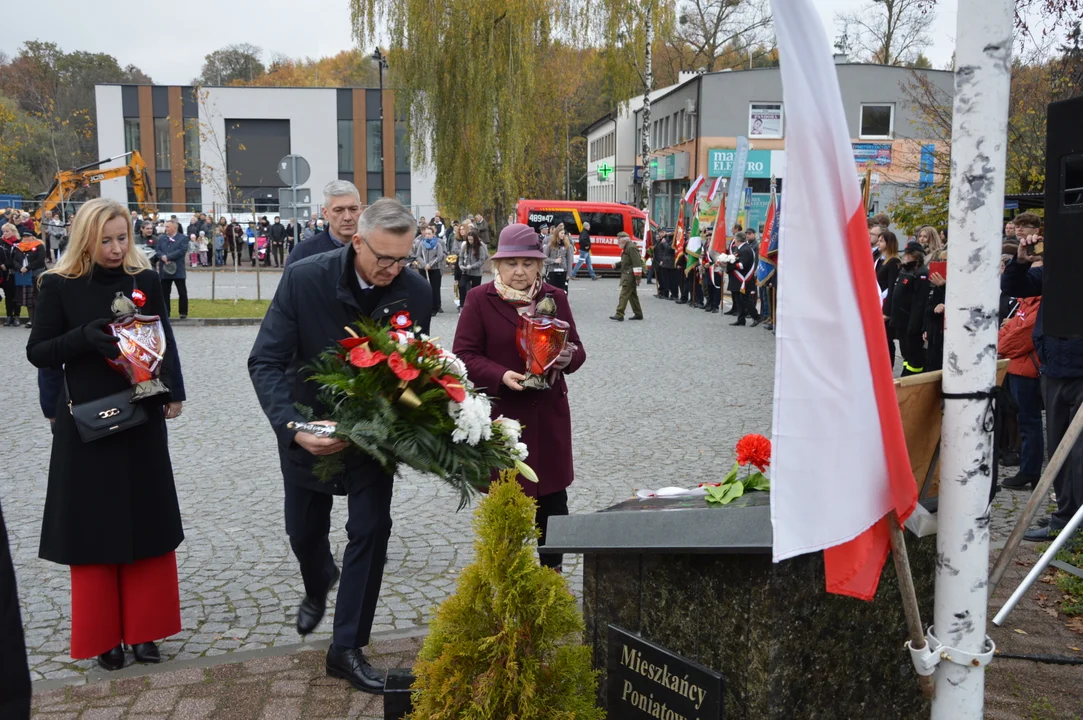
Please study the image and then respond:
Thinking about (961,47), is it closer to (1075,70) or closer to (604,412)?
(1075,70)

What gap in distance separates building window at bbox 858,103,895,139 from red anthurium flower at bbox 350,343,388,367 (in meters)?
44.2

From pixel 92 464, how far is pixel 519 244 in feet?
7.18

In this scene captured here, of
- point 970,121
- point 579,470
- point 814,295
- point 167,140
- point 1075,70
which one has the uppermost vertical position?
point 167,140

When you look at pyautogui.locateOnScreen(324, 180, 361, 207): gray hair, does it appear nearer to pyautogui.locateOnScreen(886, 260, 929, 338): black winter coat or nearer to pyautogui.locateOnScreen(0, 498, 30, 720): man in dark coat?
pyautogui.locateOnScreen(0, 498, 30, 720): man in dark coat

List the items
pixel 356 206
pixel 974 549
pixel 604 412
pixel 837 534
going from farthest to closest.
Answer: pixel 604 412 < pixel 356 206 < pixel 974 549 < pixel 837 534

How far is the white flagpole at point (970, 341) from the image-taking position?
2545 millimetres

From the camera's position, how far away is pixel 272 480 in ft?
25.6

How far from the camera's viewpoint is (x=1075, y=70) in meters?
8.75

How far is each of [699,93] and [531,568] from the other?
44556mm

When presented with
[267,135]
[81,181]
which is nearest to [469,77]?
[81,181]

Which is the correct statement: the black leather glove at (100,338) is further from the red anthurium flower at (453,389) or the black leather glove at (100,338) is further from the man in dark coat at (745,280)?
the man in dark coat at (745,280)

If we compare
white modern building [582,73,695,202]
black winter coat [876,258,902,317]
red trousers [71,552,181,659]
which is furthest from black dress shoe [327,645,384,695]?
white modern building [582,73,695,202]

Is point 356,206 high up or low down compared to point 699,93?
down

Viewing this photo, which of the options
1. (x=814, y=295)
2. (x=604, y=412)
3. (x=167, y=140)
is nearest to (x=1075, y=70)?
(x=604, y=412)
